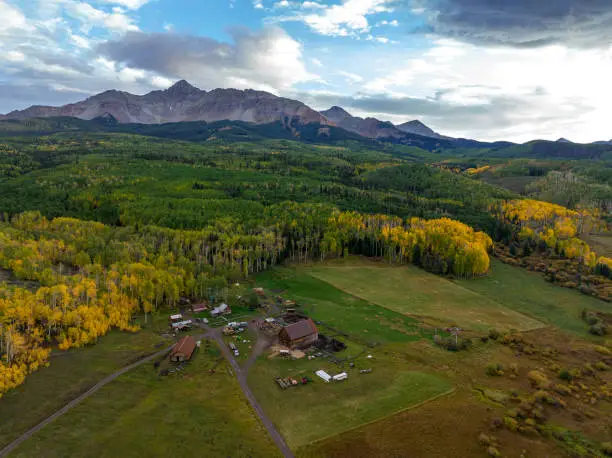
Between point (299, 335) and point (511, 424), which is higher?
point (299, 335)

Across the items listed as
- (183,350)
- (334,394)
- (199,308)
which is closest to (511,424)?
(334,394)

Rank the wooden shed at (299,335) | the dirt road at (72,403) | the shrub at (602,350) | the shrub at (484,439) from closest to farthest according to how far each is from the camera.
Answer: the dirt road at (72,403)
the shrub at (484,439)
the wooden shed at (299,335)
the shrub at (602,350)

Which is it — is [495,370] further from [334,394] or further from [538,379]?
[334,394]

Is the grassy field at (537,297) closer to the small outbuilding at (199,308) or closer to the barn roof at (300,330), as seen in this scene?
the barn roof at (300,330)

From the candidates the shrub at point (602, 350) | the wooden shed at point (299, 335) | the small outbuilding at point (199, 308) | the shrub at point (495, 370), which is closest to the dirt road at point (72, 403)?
the small outbuilding at point (199, 308)

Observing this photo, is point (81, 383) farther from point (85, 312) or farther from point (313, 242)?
point (313, 242)

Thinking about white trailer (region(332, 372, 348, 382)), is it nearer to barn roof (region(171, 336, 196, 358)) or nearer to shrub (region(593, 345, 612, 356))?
barn roof (region(171, 336, 196, 358))

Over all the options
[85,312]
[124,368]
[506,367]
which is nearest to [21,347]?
[85,312]
